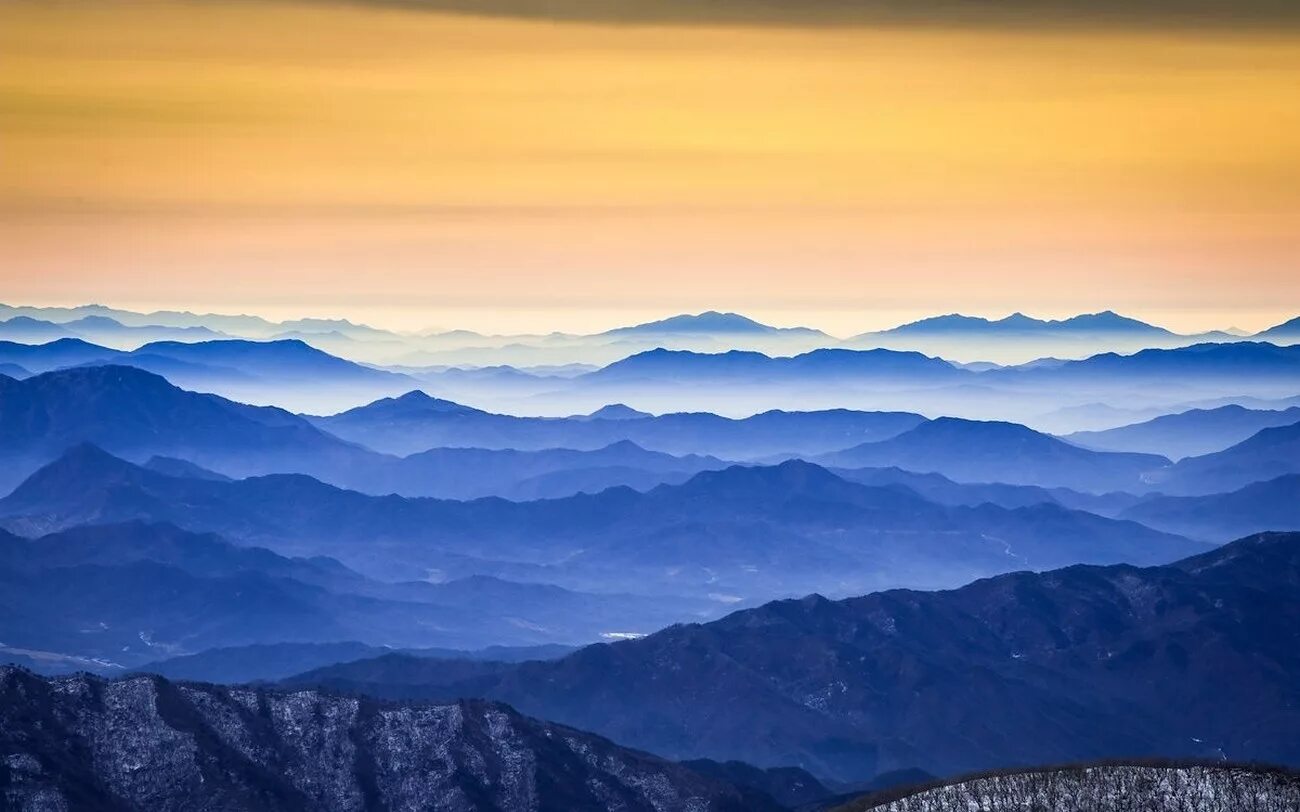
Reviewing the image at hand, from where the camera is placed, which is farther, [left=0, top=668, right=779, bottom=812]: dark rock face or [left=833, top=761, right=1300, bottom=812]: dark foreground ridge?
[left=0, top=668, right=779, bottom=812]: dark rock face

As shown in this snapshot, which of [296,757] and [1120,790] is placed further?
[296,757]

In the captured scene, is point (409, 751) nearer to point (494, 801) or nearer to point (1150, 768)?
point (494, 801)

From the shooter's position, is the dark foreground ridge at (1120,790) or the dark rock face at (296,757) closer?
the dark foreground ridge at (1120,790)

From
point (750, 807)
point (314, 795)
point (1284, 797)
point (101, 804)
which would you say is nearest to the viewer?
point (1284, 797)

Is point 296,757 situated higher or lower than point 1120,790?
higher

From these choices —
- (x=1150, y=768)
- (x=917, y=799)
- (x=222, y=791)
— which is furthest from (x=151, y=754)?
(x=1150, y=768)

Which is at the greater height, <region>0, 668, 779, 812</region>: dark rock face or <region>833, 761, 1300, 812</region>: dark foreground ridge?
<region>0, 668, 779, 812</region>: dark rock face

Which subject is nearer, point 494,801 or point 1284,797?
point 1284,797

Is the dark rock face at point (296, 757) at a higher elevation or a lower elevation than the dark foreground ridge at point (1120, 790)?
higher
